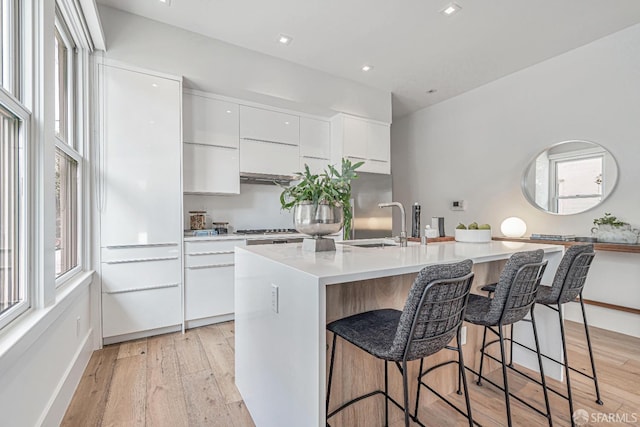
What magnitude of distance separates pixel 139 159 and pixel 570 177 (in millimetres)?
4442

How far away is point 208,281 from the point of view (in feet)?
10.0

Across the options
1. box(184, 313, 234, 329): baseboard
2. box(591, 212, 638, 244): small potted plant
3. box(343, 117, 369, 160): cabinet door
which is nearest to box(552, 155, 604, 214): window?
box(591, 212, 638, 244): small potted plant

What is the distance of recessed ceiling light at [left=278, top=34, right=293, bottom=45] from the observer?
3.03 meters

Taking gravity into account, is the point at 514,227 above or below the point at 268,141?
below

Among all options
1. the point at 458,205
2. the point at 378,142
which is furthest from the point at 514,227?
→ the point at 378,142

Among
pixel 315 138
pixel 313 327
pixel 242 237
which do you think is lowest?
pixel 313 327

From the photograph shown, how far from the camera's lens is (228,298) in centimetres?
316

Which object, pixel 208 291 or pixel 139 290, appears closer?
pixel 139 290

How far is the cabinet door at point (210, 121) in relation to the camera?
3172 millimetres

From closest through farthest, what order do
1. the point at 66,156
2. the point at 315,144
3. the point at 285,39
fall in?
the point at 66,156, the point at 285,39, the point at 315,144

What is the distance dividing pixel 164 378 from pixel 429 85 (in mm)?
4375

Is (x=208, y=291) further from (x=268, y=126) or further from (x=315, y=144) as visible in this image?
(x=315, y=144)

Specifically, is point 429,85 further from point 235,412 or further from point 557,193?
point 235,412

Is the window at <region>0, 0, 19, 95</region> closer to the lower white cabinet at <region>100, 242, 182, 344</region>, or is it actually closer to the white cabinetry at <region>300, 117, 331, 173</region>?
the lower white cabinet at <region>100, 242, 182, 344</region>
